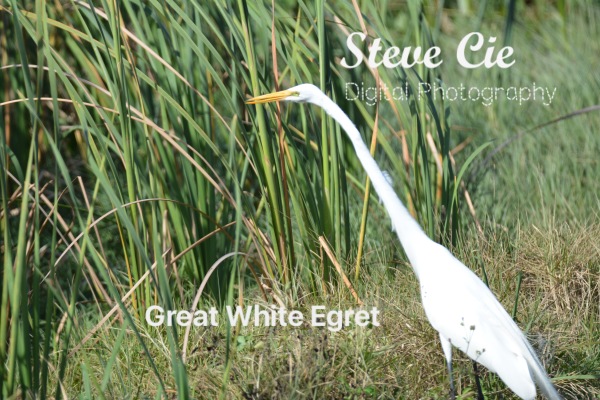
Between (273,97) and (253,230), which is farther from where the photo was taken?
(253,230)

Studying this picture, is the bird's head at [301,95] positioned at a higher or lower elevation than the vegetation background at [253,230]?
higher

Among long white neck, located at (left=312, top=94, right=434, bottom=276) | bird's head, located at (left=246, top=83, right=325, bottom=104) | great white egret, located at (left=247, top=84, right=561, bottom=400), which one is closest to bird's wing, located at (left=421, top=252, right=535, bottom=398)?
great white egret, located at (left=247, top=84, right=561, bottom=400)

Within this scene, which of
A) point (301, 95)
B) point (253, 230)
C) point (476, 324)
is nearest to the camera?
point (476, 324)

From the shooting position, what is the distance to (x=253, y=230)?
2.41 meters

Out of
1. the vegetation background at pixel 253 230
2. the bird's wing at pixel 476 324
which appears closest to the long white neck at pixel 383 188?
the bird's wing at pixel 476 324

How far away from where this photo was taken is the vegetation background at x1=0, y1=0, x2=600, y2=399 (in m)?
1.86

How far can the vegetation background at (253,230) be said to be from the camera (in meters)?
1.86

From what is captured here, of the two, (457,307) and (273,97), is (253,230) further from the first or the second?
(457,307)

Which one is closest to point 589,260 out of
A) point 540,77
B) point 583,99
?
point 583,99

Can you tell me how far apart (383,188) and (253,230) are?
512 millimetres

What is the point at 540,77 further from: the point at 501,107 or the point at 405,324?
the point at 405,324

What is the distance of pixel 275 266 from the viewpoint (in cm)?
241

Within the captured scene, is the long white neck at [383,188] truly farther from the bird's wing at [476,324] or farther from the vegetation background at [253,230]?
the vegetation background at [253,230]

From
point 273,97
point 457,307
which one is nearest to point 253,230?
point 273,97
